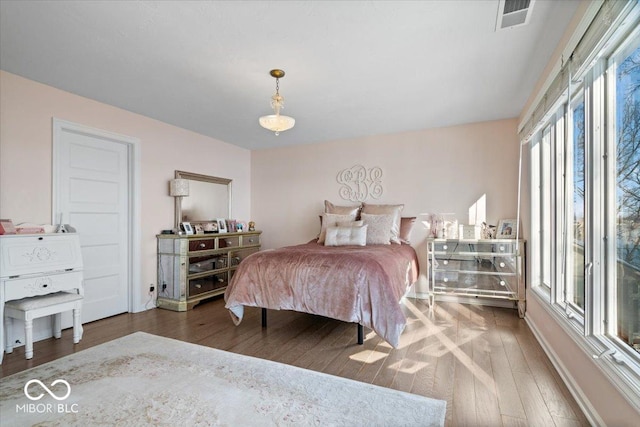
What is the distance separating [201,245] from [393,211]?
2654 mm

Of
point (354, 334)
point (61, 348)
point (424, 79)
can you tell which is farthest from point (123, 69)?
→ point (354, 334)

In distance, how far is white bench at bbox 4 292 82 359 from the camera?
2295 mm

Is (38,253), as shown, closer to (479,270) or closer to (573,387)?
(573,387)

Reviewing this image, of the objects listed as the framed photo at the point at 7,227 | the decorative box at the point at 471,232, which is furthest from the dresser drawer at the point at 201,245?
the decorative box at the point at 471,232

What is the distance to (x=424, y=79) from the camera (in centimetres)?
266

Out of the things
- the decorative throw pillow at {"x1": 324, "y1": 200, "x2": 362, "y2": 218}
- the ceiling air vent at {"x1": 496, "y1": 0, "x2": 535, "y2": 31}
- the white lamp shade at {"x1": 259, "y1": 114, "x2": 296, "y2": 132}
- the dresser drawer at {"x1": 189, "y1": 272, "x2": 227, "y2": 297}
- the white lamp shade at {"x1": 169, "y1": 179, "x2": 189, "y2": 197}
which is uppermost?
the ceiling air vent at {"x1": 496, "y1": 0, "x2": 535, "y2": 31}

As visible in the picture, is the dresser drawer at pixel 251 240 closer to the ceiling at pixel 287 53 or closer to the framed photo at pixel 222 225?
the framed photo at pixel 222 225

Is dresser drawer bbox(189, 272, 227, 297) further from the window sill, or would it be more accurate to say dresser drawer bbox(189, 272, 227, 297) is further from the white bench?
the window sill

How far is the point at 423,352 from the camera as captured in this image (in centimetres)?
238

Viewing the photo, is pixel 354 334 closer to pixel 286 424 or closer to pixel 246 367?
pixel 246 367

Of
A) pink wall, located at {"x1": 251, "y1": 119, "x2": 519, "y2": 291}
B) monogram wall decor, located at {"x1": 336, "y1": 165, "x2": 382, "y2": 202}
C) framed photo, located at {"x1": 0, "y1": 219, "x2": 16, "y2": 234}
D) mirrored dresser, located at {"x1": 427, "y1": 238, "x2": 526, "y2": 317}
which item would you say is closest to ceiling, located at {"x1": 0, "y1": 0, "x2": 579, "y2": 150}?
pink wall, located at {"x1": 251, "y1": 119, "x2": 519, "y2": 291}

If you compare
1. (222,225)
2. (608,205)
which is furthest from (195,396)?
(222,225)

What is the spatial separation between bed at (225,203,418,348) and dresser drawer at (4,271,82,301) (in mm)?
1378

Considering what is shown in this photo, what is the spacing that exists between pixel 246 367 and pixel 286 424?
0.69m
